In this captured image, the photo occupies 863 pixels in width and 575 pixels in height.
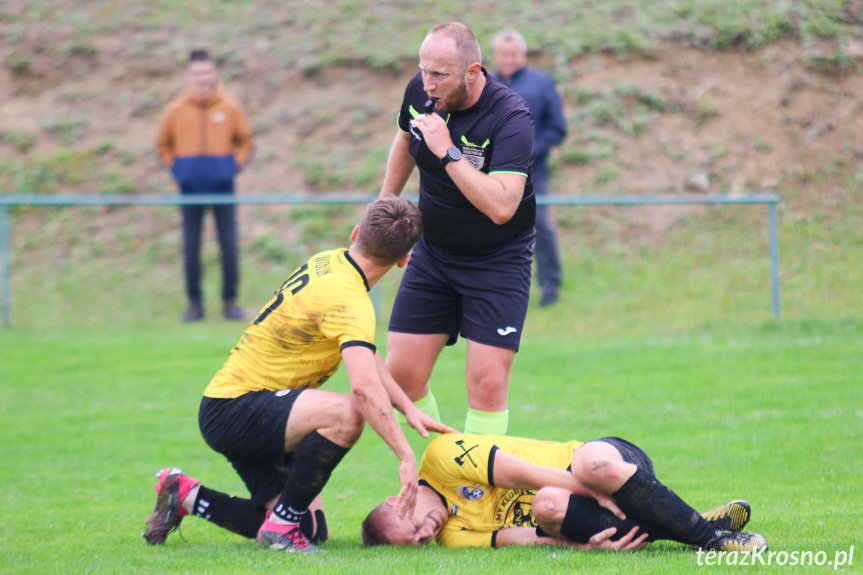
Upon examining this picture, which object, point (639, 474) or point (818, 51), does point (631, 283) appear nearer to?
point (818, 51)

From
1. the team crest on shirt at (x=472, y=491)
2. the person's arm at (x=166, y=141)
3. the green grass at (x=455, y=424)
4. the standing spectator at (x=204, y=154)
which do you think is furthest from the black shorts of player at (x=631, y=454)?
the person's arm at (x=166, y=141)

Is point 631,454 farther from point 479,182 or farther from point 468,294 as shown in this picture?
point 479,182

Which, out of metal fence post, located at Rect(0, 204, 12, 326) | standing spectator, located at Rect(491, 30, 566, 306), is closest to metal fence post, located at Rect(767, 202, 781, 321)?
standing spectator, located at Rect(491, 30, 566, 306)

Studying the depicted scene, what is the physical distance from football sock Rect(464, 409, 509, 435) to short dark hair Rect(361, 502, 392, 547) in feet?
2.29

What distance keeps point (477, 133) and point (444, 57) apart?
1.39 feet

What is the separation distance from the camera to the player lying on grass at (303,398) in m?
4.22

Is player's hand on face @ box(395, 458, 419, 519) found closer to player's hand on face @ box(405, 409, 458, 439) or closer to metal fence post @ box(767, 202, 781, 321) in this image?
player's hand on face @ box(405, 409, 458, 439)

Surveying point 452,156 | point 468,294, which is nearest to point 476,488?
point 468,294

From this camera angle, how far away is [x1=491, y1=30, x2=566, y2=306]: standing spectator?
10.4 m

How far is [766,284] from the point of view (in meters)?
10.7

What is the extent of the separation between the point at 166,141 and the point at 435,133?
7.56m

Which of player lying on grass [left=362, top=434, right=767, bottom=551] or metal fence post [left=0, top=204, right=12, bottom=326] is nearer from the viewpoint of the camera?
player lying on grass [left=362, top=434, right=767, bottom=551]

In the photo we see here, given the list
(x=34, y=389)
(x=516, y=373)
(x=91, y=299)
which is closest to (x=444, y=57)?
(x=516, y=373)

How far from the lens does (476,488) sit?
446 centimetres
